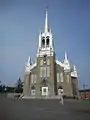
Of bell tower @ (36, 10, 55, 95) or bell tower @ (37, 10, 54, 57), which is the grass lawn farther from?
bell tower @ (37, 10, 54, 57)

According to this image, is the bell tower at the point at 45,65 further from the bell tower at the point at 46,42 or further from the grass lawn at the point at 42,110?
the grass lawn at the point at 42,110

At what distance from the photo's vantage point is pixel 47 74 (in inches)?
97.3

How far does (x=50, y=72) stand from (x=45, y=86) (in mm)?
168

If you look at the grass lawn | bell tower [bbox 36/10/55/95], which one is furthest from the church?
the grass lawn

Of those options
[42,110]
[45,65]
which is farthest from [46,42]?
[42,110]

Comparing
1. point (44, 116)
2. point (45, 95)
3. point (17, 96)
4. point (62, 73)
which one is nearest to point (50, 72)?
point (62, 73)

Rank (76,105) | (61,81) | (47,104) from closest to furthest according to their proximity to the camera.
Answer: (76,105) → (47,104) → (61,81)

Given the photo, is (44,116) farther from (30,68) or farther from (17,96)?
(30,68)

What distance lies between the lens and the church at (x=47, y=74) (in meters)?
2.13

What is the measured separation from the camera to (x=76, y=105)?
196 cm

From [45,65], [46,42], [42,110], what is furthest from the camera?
[45,65]

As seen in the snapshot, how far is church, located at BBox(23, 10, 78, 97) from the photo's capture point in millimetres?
2133

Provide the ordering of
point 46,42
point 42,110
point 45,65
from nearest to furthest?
point 42,110
point 46,42
point 45,65

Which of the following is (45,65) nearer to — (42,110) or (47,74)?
(47,74)
